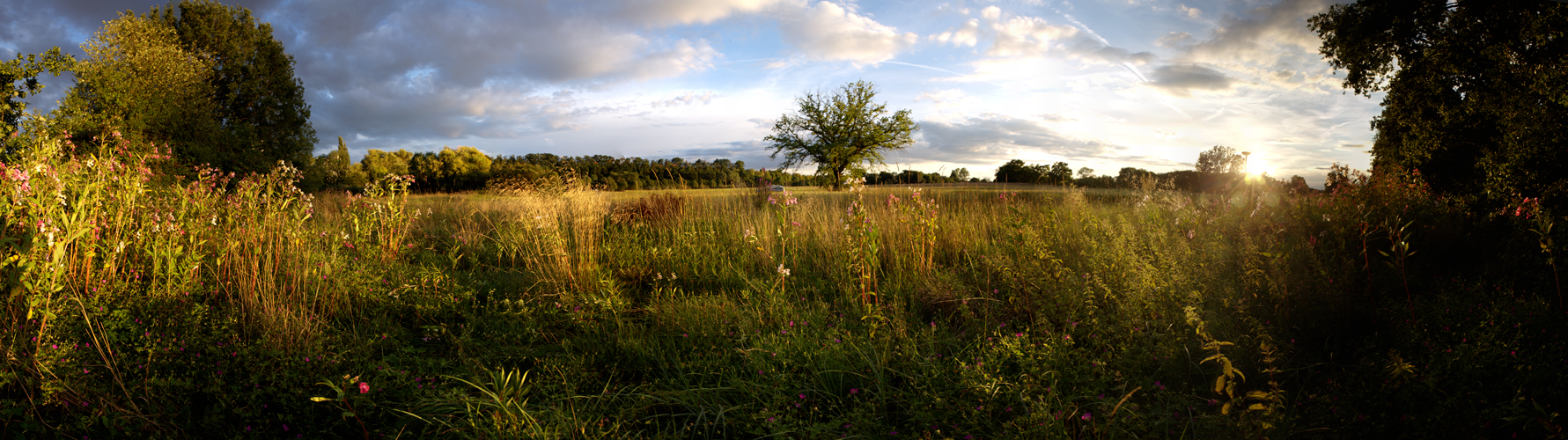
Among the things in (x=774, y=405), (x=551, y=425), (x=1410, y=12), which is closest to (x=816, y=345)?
(x=774, y=405)

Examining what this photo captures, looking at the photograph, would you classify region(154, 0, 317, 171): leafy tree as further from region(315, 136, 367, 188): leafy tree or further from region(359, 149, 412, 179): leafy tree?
region(359, 149, 412, 179): leafy tree

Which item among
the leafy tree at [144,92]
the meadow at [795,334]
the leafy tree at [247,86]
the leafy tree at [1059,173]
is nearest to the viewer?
the meadow at [795,334]

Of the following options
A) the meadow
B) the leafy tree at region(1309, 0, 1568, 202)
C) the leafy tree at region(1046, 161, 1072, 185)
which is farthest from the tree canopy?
the leafy tree at region(1309, 0, 1568, 202)

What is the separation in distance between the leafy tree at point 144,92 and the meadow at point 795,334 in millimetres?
14608

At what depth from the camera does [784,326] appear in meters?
3.20

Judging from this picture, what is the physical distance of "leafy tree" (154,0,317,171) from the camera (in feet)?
56.0

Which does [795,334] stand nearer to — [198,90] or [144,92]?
[144,92]

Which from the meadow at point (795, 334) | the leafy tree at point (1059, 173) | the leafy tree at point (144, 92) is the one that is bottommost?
the meadow at point (795, 334)

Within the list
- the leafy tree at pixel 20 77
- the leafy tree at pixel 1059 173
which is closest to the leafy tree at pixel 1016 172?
the leafy tree at pixel 1059 173

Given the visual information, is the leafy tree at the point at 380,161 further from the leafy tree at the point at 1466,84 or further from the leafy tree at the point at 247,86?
the leafy tree at the point at 1466,84

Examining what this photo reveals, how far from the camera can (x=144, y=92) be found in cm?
1460

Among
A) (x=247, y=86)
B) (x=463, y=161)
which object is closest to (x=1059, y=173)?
(x=247, y=86)

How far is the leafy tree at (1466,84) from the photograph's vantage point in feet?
29.8

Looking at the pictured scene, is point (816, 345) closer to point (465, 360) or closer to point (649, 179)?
point (465, 360)
